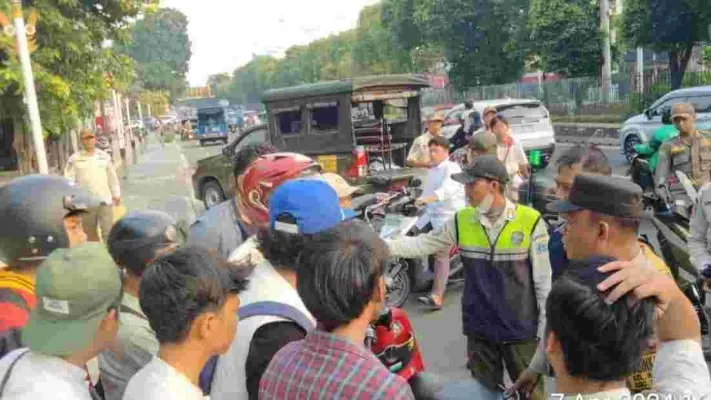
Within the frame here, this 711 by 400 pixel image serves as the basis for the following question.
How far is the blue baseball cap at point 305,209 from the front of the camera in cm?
221

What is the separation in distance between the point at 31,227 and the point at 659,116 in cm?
1482

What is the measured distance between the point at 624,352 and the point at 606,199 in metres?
0.93

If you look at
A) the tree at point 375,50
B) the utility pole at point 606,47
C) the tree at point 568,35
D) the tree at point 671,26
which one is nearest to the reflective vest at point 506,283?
the tree at point 671,26

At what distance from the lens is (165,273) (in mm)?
1971

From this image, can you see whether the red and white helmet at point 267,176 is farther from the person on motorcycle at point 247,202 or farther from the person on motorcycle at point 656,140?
the person on motorcycle at point 656,140

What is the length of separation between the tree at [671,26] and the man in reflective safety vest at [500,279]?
2096 cm

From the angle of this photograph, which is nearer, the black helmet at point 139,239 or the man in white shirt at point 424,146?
the black helmet at point 139,239

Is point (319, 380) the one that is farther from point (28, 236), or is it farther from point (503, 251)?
point (503, 251)

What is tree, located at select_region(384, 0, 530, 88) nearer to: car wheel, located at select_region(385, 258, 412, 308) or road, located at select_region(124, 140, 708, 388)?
road, located at select_region(124, 140, 708, 388)

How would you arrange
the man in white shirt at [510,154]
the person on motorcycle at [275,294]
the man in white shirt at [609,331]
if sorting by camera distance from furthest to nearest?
the man in white shirt at [510,154] < the person on motorcycle at [275,294] < the man in white shirt at [609,331]

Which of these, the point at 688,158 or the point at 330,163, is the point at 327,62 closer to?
the point at 330,163

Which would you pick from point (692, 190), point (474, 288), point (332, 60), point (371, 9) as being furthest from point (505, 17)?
point (332, 60)

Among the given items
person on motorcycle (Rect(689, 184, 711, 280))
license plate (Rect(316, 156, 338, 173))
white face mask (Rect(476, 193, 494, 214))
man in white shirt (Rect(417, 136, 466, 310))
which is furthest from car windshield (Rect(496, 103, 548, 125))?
white face mask (Rect(476, 193, 494, 214))

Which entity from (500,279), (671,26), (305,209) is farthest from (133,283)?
(671,26)
